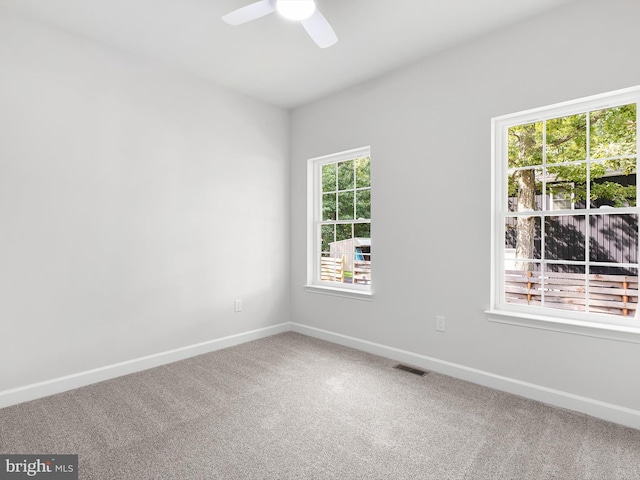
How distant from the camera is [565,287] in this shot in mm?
2467

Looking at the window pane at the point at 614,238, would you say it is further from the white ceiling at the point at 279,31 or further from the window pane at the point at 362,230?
the window pane at the point at 362,230

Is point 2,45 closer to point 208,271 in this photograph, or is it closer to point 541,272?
point 208,271

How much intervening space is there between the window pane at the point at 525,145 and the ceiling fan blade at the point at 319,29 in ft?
5.21

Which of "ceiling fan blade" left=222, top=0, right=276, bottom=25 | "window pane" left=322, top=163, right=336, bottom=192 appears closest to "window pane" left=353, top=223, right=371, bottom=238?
"window pane" left=322, top=163, right=336, bottom=192

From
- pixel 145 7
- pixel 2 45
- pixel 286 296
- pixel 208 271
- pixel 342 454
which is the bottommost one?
pixel 342 454

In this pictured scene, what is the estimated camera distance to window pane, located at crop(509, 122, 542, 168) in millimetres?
2582

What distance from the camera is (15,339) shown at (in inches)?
95.1

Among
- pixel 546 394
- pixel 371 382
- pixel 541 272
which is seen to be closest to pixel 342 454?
pixel 371 382

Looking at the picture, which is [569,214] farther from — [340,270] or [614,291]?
[340,270]

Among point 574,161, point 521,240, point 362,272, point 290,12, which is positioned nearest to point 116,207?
point 290,12

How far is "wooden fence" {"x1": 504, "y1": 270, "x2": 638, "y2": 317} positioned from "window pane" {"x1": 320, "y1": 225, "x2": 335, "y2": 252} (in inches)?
75.1

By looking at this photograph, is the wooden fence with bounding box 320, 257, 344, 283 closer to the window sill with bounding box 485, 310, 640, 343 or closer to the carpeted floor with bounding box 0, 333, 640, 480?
the carpeted floor with bounding box 0, 333, 640, 480

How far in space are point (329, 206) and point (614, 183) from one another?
257 centimetres

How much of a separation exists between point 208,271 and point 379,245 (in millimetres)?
1759
